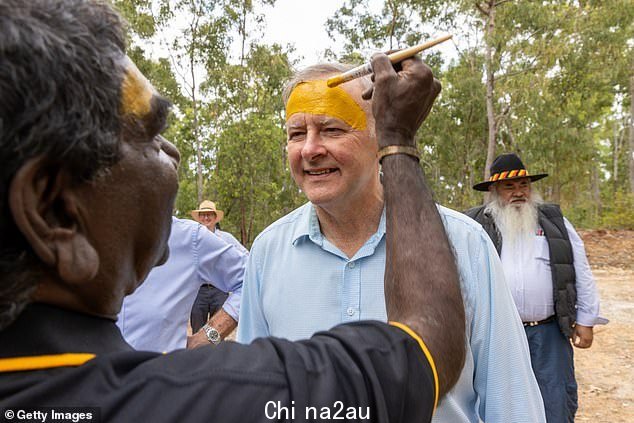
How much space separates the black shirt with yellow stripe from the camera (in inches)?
32.5

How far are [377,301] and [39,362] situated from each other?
131 cm

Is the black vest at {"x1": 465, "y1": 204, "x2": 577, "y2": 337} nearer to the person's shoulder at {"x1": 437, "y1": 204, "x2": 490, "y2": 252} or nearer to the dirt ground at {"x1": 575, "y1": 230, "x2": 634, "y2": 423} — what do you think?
the dirt ground at {"x1": 575, "y1": 230, "x2": 634, "y2": 423}

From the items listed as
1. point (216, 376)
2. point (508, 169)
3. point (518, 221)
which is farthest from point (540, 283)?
point (216, 376)

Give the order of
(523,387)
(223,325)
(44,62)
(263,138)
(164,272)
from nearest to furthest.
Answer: (44,62) < (523,387) < (164,272) < (223,325) < (263,138)

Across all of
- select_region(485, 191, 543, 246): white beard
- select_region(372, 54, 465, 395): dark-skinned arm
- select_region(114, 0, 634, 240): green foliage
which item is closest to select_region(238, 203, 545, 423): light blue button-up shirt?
select_region(372, 54, 465, 395): dark-skinned arm

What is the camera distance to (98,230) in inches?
36.7

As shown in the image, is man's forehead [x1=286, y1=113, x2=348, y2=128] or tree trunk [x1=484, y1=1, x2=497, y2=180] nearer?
man's forehead [x1=286, y1=113, x2=348, y2=128]

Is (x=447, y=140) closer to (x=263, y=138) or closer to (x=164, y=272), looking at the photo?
(x=263, y=138)

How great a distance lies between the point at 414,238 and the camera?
1.07 m

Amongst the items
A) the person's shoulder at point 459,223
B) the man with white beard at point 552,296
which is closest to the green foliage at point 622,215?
the man with white beard at point 552,296

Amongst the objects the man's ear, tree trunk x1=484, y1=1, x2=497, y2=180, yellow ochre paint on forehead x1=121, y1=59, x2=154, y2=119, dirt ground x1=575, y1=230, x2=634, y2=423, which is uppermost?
tree trunk x1=484, y1=1, x2=497, y2=180

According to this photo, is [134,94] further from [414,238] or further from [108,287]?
[414,238]

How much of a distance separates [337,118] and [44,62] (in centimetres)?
154

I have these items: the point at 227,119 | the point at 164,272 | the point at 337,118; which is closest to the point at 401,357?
the point at 337,118
